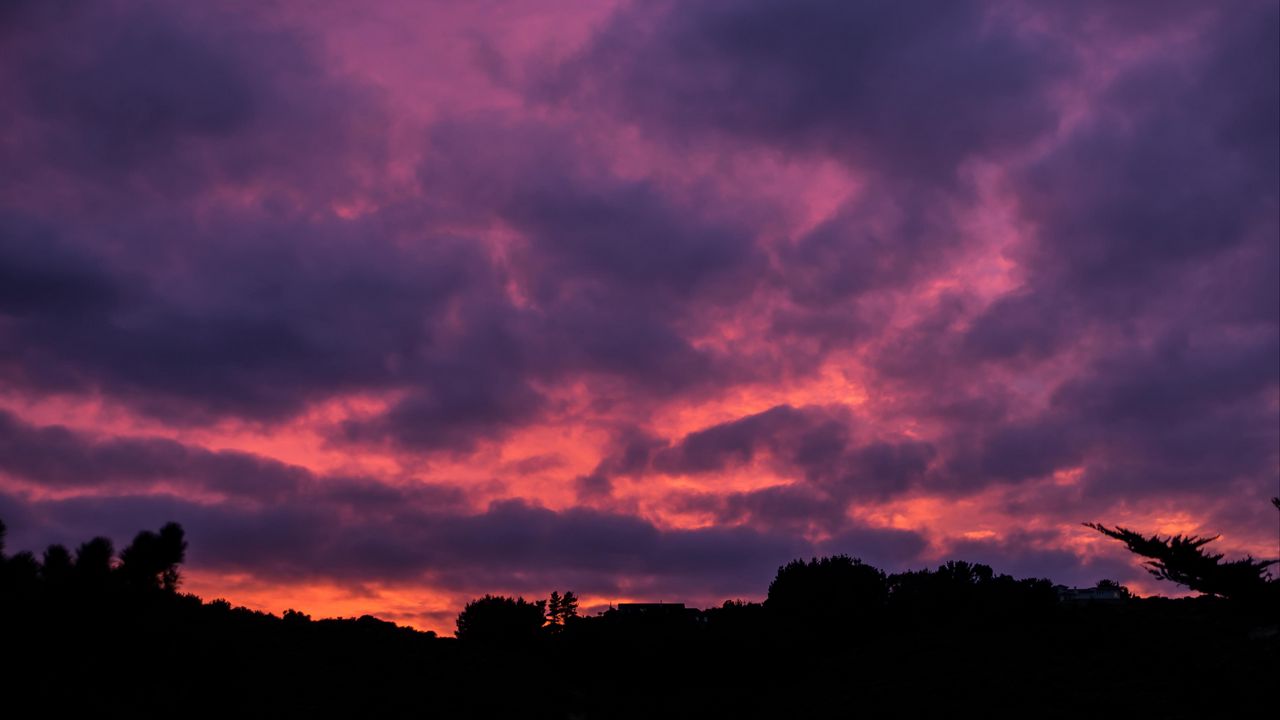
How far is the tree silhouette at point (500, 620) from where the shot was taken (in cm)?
4444

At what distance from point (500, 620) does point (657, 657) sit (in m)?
16.8

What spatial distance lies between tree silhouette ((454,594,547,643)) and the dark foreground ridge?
2.95 meters

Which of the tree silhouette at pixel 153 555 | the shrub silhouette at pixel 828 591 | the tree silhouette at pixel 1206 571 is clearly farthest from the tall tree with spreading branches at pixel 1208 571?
the shrub silhouette at pixel 828 591

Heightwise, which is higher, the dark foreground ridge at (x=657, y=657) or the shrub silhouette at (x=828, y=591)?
the shrub silhouette at (x=828, y=591)

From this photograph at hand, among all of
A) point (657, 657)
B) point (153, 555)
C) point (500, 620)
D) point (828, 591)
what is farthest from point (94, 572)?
point (828, 591)

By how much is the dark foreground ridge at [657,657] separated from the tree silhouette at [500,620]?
2.95 m

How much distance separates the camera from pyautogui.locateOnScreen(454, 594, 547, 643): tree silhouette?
4444cm

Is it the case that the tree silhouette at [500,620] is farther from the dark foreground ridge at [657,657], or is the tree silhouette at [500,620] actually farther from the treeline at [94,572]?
the treeline at [94,572]

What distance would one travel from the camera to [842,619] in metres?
38.4

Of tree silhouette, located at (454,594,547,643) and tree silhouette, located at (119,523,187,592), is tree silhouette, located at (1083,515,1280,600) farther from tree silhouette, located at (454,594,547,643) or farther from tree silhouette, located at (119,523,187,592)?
tree silhouette, located at (454,594,547,643)

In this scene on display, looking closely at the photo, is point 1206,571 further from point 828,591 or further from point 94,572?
point 828,591

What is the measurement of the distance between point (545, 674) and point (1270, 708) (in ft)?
64.7

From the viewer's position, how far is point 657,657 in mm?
33438

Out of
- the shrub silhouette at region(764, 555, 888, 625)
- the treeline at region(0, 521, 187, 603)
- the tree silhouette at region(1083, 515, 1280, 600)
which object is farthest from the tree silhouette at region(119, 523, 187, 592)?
the shrub silhouette at region(764, 555, 888, 625)
